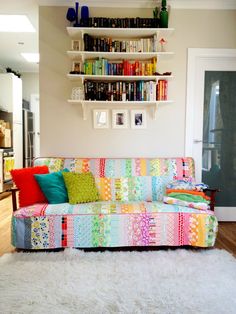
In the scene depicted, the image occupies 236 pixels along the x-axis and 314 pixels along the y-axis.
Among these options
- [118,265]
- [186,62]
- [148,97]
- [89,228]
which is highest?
[186,62]

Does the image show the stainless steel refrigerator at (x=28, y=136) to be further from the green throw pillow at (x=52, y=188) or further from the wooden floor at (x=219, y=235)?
the green throw pillow at (x=52, y=188)

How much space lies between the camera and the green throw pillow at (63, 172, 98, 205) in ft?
8.77

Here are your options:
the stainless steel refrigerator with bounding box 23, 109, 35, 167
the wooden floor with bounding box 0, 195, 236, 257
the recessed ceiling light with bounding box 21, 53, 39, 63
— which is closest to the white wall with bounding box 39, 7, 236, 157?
the wooden floor with bounding box 0, 195, 236, 257

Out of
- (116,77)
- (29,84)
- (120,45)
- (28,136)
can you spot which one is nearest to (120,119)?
(116,77)

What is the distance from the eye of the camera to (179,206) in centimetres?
264

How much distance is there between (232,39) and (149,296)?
10.1ft

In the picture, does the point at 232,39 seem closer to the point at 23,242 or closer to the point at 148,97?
the point at 148,97

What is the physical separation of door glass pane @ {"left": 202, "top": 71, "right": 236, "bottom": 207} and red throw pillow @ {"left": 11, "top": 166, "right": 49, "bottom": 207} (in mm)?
2051

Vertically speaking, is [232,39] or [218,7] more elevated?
[218,7]

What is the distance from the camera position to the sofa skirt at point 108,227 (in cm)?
245

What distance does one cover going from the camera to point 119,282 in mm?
1971

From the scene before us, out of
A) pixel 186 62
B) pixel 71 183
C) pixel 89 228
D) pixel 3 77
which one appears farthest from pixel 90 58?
pixel 3 77

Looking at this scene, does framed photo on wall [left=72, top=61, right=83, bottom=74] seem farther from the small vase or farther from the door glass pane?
the door glass pane

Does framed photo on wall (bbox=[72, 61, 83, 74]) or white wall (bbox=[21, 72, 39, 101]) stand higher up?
white wall (bbox=[21, 72, 39, 101])
